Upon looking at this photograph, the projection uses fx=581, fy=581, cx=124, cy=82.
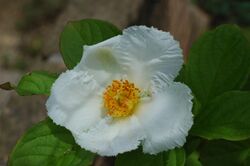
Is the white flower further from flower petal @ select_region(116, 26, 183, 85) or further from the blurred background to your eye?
the blurred background

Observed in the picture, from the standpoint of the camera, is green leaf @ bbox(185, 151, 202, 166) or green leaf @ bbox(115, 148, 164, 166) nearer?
green leaf @ bbox(115, 148, 164, 166)

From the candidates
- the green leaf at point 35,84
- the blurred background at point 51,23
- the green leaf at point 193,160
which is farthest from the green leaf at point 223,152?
the blurred background at point 51,23

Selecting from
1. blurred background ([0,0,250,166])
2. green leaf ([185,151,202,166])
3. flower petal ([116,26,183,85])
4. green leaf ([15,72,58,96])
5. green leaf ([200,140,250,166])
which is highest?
flower petal ([116,26,183,85])

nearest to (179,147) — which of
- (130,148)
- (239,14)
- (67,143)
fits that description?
(130,148)

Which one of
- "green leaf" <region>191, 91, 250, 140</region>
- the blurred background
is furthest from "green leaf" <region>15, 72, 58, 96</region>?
the blurred background

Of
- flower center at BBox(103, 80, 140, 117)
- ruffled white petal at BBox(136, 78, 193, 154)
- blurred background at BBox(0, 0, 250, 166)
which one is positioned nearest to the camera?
ruffled white petal at BBox(136, 78, 193, 154)

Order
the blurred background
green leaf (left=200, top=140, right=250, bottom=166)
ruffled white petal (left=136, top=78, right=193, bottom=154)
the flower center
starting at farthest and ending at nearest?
the blurred background, green leaf (left=200, top=140, right=250, bottom=166), the flower center, ruffled white petal (left=136, top=78, right=193, bottom=154)

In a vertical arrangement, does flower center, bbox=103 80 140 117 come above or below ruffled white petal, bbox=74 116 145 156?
above
